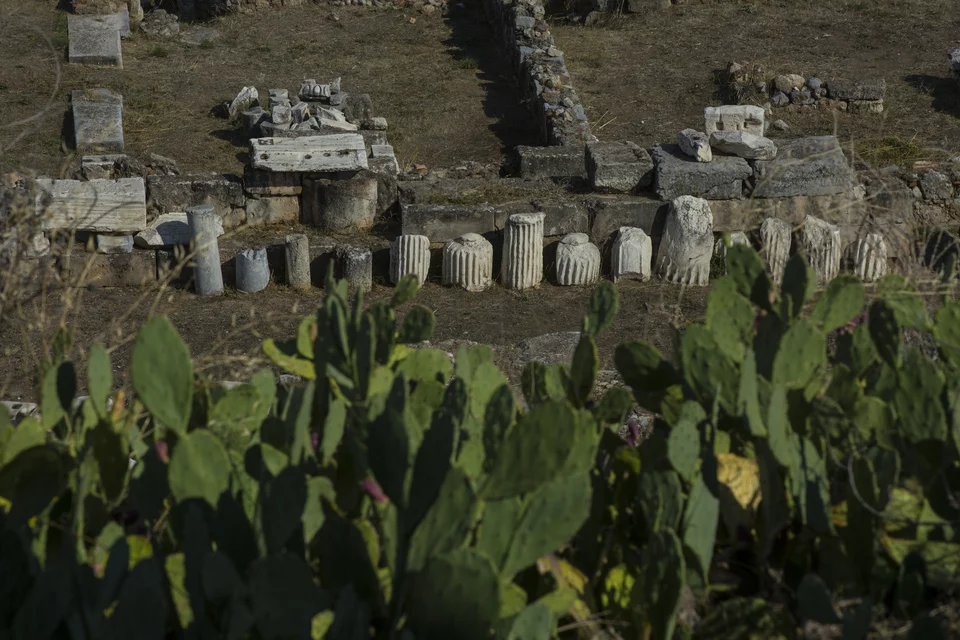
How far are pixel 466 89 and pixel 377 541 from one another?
10.9 m

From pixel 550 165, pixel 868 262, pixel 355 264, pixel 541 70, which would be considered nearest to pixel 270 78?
pixel 541 70

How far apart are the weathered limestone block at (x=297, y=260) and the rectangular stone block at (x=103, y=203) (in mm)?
1140

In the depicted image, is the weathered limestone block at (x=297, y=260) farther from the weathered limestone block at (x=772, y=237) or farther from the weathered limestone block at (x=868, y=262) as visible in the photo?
the weathered limestone block at (x=868, y=262)

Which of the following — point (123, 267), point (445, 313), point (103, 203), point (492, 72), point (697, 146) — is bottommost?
point (445, 313)

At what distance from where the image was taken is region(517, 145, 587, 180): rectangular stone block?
9094 millimetres

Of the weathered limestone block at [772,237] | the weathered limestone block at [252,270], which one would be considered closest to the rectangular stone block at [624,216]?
the weathered limestone block at [772,237]

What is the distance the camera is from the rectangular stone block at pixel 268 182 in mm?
8781

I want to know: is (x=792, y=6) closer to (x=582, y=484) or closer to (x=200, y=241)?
(x=200, y=241)

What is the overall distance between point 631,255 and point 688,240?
43 centimetres

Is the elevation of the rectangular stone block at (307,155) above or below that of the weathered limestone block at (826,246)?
above

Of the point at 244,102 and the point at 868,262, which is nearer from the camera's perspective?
the point at 868,262

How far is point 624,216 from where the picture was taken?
8414 millimetres

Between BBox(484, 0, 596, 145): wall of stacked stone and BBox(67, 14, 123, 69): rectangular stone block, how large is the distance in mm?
4463

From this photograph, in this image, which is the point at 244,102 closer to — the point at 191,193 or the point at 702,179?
the point at 191,193
